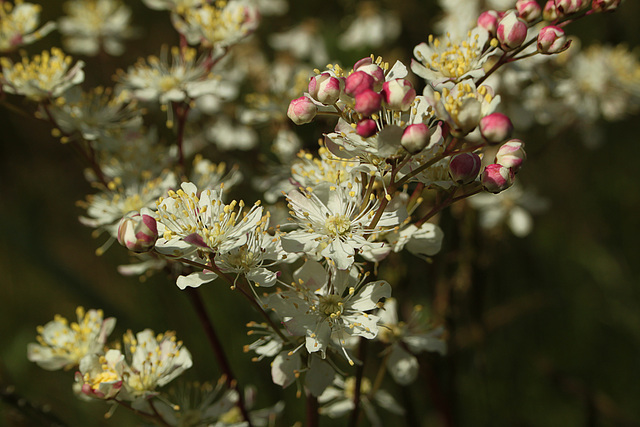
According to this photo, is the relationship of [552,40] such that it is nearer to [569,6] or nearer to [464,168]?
[569,6]

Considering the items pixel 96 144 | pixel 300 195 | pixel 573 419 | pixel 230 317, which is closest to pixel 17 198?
pixel 230 317

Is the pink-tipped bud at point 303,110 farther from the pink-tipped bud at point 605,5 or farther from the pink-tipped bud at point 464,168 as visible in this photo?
the pink-tipped bud at point 605,5

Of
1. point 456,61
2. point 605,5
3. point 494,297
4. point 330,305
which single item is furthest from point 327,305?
point 494,297

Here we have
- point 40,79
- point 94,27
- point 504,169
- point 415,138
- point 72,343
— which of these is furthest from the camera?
point 94,27

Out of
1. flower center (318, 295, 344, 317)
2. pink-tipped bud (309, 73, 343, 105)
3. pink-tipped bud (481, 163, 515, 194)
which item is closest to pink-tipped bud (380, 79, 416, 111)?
pink-tipped bud (309, 73, 343, 105)

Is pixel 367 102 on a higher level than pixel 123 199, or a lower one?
higher

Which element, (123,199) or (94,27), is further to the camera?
(94,27)
